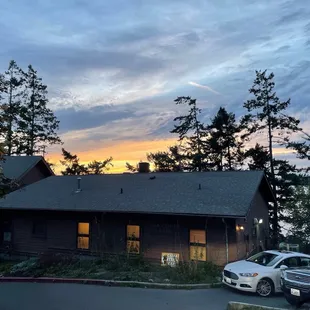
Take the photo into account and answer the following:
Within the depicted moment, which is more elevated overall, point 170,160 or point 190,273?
point 170,160

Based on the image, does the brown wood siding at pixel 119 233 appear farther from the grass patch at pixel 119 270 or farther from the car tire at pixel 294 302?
the car tire at pixel 294 302

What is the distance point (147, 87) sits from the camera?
21859 mm

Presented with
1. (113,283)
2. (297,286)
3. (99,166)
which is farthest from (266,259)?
(99,166)

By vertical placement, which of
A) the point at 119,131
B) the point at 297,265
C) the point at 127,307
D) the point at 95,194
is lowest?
the point at 127,307

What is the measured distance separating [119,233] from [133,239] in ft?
2.86

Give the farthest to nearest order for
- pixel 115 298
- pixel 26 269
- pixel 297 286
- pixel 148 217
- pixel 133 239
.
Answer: pixel 133 239, pixel 148 217, pixel 26 269, pixel 115 298, pixel 297 286

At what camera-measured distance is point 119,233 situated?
17.3 metres

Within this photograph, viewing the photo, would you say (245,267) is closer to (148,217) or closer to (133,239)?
(148,217)

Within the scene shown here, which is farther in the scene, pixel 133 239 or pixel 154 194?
pixel 154 194

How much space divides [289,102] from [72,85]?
20.4 m

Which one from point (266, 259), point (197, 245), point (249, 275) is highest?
point (197, 245)

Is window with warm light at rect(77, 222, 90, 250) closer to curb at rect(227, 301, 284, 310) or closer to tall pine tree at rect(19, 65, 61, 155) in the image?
curb at rect(227, 301, 284, 310)

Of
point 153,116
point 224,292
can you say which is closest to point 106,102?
point 153,116

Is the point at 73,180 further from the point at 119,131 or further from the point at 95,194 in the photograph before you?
the point at 119,131
